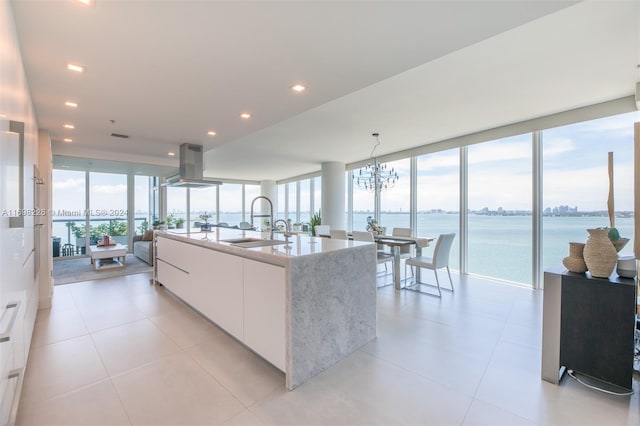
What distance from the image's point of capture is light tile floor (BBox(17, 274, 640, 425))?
61.4 inches

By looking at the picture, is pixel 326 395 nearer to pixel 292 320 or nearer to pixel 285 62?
pixel 292 320

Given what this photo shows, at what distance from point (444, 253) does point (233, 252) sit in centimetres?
298

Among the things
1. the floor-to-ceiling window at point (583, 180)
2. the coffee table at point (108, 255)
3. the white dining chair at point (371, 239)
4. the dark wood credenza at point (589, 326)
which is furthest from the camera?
the coffee table at point (108, 255)

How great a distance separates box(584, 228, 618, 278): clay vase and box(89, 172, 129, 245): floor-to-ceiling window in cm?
970

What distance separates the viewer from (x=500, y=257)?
205 inches

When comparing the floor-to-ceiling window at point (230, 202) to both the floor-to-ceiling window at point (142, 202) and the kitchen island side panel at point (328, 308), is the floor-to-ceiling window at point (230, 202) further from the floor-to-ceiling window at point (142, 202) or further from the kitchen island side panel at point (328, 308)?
the kitchen island side panel at point (328, 308)

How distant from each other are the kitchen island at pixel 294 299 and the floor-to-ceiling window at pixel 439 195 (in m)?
3.73

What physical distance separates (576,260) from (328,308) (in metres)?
1.81

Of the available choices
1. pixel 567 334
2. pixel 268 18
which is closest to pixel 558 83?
pixel 567 334

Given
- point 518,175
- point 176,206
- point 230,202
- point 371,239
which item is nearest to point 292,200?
point 230,202

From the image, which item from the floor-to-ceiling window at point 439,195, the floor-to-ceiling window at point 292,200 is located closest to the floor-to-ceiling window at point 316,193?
the floor-to-ceiling window at point 292,200

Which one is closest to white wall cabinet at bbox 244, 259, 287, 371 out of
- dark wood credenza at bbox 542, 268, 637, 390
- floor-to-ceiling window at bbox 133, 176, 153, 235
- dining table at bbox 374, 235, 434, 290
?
dark wood credenza at bbox 542, 268, 637, 390

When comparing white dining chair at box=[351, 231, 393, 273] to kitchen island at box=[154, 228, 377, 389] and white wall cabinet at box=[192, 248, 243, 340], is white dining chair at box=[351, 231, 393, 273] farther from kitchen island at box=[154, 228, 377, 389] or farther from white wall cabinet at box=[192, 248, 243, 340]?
white wall cabinet at box=[192, 248, 243, 340]

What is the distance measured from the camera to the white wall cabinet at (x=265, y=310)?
184 cm
